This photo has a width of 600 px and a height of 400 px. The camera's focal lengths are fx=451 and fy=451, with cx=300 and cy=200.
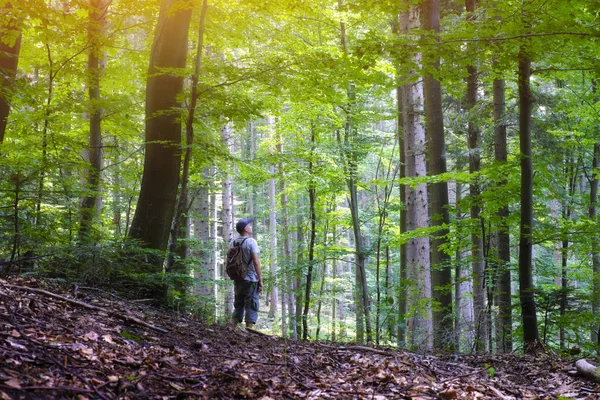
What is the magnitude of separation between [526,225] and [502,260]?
4.52 feet

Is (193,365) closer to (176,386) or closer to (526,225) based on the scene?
(176,386)

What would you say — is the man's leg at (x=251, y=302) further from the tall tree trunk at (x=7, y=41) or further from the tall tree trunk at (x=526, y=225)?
the tall tree trunk at (x=7, y=41)

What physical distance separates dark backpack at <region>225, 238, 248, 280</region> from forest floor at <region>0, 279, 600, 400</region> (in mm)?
1975

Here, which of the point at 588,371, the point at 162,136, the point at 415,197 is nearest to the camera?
the point at 588,371

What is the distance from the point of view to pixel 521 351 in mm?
6828

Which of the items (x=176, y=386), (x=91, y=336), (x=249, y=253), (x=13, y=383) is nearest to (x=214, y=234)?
(x=249, y=253)

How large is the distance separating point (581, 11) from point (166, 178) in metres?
6.03

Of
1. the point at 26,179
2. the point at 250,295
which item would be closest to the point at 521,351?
the point at 250,295

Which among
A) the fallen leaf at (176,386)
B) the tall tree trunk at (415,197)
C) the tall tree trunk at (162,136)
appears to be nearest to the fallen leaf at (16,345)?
the fallen leaf at (176,386)

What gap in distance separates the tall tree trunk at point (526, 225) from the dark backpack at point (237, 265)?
4184 mm

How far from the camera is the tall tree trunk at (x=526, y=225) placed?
638cm

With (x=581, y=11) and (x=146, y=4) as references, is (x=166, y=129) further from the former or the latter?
(x=581, y=11)

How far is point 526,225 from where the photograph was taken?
6.49 m

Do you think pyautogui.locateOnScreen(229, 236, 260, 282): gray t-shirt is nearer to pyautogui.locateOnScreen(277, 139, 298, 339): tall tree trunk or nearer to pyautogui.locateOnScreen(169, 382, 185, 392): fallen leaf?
pyautogui.locateOnScreen(277, 139, 298, 339): tall tree trunk
